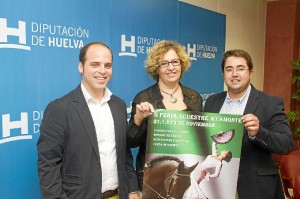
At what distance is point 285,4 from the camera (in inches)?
276

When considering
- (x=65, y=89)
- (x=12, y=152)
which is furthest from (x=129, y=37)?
(x=12, y=152)

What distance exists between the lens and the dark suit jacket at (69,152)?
71.6 inches

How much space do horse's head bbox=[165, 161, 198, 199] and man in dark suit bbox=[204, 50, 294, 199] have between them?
38 cm

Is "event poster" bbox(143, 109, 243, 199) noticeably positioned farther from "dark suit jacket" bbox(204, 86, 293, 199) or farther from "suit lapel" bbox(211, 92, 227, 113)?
"suit lapel" bbox(211, 92, 227, 113)

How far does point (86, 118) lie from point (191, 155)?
673 mm

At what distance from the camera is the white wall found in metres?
5.87

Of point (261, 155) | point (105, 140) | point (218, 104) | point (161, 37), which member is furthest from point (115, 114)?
point (161, 37)

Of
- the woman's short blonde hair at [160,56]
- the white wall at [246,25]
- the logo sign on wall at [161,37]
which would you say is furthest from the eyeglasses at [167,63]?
the white wall at [246,25]

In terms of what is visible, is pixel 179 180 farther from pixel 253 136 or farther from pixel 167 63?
pixel 167 63

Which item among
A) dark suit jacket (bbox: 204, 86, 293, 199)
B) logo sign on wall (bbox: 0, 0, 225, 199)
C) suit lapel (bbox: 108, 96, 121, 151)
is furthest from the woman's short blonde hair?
logo sign on wall (bbox: 0, 0, 225, 199)

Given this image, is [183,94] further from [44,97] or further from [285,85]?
[285,85]

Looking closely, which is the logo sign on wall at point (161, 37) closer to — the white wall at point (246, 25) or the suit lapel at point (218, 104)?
the white wall at point (246, 25)

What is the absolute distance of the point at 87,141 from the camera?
191 centimetres

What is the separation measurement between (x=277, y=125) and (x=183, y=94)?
2.30 ft
